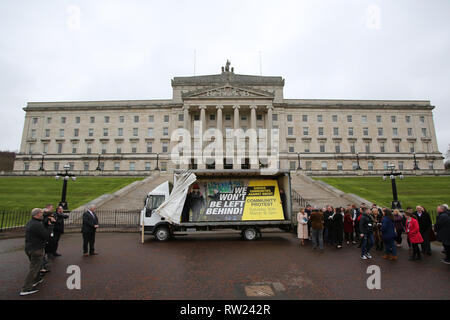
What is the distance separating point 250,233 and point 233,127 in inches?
1730

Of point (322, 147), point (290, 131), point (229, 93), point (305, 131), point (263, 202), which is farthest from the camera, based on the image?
point (305, 131)

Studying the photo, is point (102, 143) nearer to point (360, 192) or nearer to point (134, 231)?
point (134, 231)

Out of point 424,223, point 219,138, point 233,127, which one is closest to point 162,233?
point 424,223

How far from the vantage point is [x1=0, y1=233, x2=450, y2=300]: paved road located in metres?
5.89

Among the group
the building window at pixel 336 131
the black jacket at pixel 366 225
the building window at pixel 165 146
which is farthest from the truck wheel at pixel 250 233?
the building window at pixel 336 131

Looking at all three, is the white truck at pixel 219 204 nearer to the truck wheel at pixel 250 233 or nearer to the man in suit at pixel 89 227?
the truck wheel at pixel 250 233

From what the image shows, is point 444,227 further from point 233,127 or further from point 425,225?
point 233,127

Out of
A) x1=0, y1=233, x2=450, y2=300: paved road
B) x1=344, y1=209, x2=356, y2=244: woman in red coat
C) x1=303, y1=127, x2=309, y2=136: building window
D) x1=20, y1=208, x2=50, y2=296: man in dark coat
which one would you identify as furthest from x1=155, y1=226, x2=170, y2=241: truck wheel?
x1=303, y1=127, x2=309, y2=136: building window

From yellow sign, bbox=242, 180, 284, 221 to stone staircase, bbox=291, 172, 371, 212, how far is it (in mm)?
8154

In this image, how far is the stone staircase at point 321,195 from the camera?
2194 cm

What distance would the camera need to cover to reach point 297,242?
12.5m

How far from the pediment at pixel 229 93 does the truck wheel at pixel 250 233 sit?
43.8 m

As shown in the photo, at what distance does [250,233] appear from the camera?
13016mm
